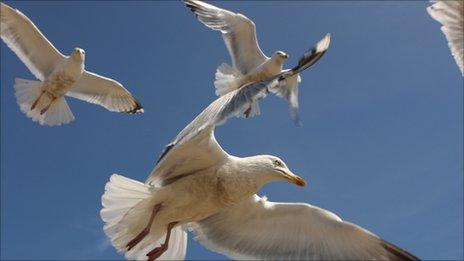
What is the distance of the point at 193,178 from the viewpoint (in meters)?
4.34

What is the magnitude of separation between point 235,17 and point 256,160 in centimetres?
532

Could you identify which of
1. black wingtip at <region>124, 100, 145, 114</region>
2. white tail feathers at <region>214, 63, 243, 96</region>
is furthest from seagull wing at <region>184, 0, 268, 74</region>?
black wingtip at <region>124, 100, 145, 114</region>

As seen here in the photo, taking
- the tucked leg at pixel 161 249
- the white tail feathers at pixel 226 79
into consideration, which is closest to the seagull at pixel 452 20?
the tucked leg at pixel 161 249

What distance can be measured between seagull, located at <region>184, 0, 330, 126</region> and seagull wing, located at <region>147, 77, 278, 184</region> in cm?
428

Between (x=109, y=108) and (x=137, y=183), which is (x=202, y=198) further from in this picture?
(x=109, y=108)

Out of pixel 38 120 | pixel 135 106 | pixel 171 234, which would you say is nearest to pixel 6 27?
pixel 38 120

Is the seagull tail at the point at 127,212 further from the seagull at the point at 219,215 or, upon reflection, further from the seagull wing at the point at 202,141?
the seagull wing at the point at 202,141

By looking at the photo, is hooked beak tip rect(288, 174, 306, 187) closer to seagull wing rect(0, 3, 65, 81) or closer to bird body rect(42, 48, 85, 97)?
bird body rect(42, 48, 85, 97)

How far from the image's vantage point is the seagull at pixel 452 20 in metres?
5.67

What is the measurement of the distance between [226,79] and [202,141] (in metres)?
4.79

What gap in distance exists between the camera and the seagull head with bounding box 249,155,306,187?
421 cm

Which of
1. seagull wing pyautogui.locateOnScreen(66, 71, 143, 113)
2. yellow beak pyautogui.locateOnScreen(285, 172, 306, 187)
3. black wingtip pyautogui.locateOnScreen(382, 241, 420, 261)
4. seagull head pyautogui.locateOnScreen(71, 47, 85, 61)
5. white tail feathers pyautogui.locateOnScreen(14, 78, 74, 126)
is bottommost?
black wingtip pyautogui.locateOnScreen(382, 241, 420, 261)

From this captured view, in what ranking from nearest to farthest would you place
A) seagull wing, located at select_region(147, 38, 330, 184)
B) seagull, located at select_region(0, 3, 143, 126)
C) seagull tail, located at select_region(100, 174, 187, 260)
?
seagull wing, located at select_region(147, 38, 330, 184)
seagull tail, located at select_region(100, 174, 187, 260)
seagull, located at select_region(0, 3, 143, 126)

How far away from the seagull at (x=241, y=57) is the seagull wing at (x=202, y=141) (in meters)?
4.28
